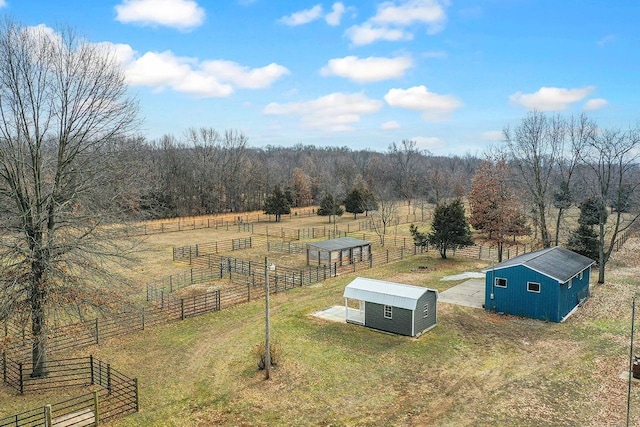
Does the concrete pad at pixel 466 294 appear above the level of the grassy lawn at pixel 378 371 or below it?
above

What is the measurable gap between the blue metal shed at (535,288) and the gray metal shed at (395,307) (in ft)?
14.2

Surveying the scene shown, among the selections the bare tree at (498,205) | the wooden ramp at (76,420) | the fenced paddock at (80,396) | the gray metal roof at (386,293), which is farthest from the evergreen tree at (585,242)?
the wooden ramp at (76,420)

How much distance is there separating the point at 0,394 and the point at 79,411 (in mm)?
3587

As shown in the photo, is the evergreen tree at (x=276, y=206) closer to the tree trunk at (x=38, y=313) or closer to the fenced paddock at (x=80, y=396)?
the fenced paddock at (x=80, y=396)

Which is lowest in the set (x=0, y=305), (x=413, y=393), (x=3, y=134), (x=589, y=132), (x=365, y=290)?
(x=413, y=393)

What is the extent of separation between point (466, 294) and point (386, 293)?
8.63 meters

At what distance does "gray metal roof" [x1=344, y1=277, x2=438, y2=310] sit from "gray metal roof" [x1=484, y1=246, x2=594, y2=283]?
19.1ft

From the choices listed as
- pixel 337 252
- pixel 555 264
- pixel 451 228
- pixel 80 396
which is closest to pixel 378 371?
pixel 80 396

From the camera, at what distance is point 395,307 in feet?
69.9

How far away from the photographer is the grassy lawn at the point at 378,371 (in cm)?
1420

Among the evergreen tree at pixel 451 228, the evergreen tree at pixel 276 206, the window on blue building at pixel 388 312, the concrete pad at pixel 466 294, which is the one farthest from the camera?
the evergreen tree at pixel 276 206

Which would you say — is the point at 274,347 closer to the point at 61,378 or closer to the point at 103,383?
the point at 103,383

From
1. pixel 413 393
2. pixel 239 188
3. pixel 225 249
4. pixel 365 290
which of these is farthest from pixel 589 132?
pixel 239 188

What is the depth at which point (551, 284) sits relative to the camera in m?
23.0
